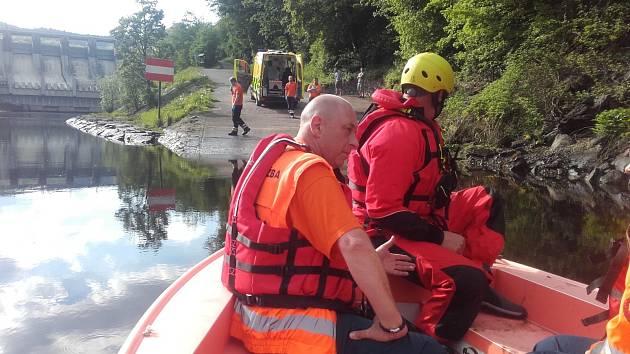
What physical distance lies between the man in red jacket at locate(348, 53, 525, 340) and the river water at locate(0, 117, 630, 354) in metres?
2.51

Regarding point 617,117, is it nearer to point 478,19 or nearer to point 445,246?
point 478,19

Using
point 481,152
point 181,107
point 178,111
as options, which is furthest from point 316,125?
point 181,107

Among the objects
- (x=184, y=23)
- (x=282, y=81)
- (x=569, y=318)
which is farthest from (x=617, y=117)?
(x=184, y=23)

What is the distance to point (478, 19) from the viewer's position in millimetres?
16750

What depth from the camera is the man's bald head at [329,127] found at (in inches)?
80.4

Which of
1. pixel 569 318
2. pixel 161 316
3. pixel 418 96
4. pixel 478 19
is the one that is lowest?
pixel 569 318

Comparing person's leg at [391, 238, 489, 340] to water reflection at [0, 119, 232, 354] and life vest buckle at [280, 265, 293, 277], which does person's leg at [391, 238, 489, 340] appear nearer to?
life vest buckle at [280, 265, 293, 277]

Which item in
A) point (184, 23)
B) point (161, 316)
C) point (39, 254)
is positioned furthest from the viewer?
point (184, 23)

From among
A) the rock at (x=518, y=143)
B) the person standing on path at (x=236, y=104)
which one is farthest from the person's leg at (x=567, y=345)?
the person standing on path at (x=236, y=104)

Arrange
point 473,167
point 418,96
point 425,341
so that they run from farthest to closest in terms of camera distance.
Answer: point 473,167, point 418,96, point 425,341

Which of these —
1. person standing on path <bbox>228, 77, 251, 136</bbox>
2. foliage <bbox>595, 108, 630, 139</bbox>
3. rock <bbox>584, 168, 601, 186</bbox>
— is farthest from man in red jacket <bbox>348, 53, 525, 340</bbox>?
person standing on path <bbox>228, 77, 251, 136</bbox>

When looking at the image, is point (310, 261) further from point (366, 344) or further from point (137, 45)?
point (137, 45)

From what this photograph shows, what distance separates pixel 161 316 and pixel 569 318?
214cm

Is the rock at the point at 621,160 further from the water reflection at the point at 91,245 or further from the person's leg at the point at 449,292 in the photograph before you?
the person's leg at the point at 449,292
